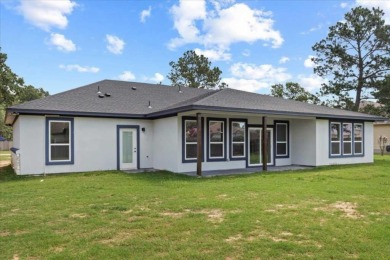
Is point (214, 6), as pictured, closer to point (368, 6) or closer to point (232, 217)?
point (232, 217)

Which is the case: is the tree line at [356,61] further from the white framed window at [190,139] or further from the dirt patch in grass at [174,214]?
the dirt patch in grass at [174,214]

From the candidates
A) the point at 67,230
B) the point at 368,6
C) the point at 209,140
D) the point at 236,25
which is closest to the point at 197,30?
the point at 236,25

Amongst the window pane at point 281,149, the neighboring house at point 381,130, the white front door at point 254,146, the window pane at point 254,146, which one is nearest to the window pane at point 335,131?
the window pane at point 281,149

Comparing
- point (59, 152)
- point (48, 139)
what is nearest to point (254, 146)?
point (59, 152)

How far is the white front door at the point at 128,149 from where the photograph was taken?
44.6 ft

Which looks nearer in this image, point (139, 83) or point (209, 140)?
point (209, 140)

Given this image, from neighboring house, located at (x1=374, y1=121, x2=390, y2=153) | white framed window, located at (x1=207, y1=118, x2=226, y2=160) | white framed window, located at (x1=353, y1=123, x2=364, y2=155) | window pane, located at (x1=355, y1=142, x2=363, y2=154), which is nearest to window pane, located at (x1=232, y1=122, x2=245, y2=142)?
white framed window, located at (x1=207, y1=118, x2=226, y2=160)

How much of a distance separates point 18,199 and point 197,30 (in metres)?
16.0

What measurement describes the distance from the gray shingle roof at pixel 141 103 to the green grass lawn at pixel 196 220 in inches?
133

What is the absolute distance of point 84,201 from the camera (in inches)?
280

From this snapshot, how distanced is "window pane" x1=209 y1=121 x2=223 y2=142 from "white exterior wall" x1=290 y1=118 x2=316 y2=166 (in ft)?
13.5

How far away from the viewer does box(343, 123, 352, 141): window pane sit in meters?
16.1

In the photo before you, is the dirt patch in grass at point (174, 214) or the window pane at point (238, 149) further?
the window pane at point (238, 149)

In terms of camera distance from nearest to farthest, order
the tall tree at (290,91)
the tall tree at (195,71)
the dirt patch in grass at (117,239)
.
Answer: the dirt patch in grass at (117,239)
the tall tree at (195,71)
the tall tree at (290,91)
